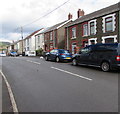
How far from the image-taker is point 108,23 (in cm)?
1738

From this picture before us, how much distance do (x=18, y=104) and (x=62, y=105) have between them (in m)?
1.30

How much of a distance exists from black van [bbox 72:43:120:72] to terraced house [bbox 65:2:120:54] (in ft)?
24.8

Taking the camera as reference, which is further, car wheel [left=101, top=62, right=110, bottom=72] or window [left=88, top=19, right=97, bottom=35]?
window [left=88, top=19, right=97, bottom=35]

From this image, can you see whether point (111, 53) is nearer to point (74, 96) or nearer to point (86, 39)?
point (74, 96)

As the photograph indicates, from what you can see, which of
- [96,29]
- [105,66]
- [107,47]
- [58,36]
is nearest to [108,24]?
[96,29]

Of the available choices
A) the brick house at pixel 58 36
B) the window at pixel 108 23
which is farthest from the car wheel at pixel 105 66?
the brick house at pixel 58 36

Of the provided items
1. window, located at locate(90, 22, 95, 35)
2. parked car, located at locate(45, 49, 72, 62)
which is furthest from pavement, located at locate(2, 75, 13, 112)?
window, located at locate(90, 22, 95, 35)

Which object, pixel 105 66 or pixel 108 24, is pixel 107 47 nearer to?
pixel 105 66

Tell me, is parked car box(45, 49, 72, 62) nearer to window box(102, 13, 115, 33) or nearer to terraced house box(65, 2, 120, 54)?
terraced house box(65, 2, 120, 54)

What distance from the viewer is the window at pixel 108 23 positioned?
16556 mm

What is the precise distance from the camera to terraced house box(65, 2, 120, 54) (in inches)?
642

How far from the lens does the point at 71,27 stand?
24.2 m

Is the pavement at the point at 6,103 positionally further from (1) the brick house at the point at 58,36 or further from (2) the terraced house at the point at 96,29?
(1) the brick house at the point at 58,36

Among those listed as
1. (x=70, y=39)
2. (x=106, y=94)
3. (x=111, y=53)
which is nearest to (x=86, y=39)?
(x=70, y=39)
